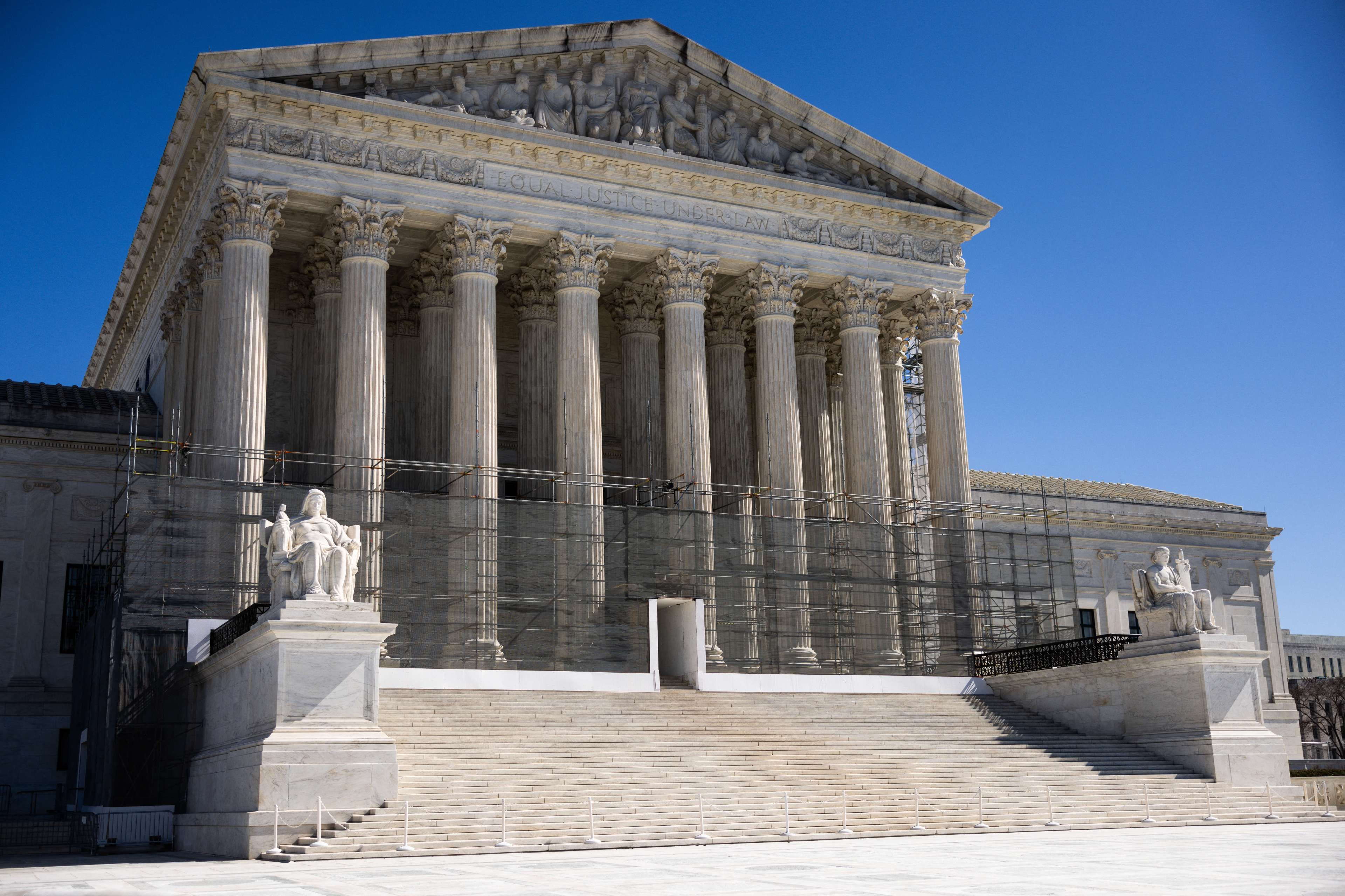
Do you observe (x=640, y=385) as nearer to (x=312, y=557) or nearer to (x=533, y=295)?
(x=533, y=295)

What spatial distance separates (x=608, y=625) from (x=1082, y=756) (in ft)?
45.8

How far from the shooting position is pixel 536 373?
46.4 m

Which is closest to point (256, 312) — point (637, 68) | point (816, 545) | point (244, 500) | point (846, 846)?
point (244, 500)

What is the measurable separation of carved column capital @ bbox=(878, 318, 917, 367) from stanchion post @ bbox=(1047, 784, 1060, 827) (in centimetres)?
2597

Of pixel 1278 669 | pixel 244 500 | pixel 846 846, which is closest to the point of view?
pixel 846 846

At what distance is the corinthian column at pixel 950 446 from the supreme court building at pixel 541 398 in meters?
0.12

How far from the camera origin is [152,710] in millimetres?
33438

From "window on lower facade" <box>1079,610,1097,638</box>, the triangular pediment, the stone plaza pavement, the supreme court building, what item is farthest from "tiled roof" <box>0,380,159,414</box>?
"window on lower facade" <box>1079,610,1097,638</box>

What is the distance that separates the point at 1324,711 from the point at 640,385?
57389 millimetres

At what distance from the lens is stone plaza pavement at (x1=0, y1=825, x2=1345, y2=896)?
1510cm

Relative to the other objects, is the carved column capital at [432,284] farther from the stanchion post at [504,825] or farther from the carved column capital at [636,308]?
the stanchion post at [504,825]

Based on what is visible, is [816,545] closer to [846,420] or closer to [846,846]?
[846,420]

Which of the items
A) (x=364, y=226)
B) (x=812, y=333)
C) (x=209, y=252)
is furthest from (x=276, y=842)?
(x=812, y=333)

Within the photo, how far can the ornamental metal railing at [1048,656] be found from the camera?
121 ft
